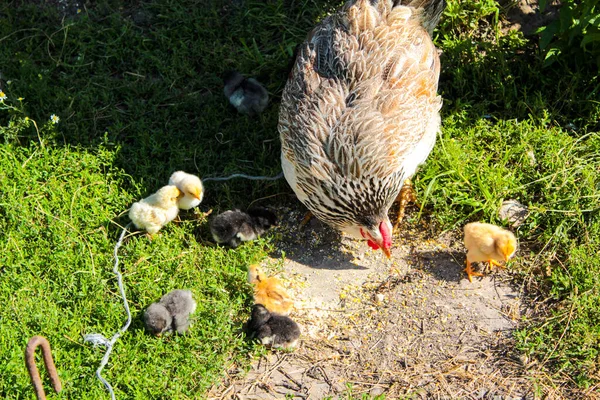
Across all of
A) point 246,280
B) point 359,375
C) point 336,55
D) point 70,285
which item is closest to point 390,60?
point 336,55

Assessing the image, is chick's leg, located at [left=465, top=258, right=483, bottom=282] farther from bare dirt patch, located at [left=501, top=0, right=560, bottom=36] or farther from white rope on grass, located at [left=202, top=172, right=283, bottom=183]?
bare dirt patch, located at [left=501, top=0, right=560, bottom=36]

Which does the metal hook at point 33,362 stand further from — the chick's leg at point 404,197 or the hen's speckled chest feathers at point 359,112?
the chick's leg at point 404,197

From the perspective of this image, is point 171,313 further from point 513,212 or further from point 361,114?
point 513,212

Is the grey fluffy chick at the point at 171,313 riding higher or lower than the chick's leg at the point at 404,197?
lower

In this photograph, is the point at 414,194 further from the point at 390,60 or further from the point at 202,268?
the point at 202,268

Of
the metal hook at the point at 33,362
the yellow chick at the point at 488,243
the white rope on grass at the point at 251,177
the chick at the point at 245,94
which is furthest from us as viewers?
the chick at the point at 245,94

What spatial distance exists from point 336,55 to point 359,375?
215cm

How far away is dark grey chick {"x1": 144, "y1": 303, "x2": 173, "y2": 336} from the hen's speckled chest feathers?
1.21 m

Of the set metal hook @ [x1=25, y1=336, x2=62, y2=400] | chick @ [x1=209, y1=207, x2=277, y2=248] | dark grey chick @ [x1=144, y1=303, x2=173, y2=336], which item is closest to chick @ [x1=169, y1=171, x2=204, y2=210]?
chick @ [x1=209, y1=207, x2=277, y2=248]

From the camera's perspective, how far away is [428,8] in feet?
15.7

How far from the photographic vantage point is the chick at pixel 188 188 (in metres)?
4.58

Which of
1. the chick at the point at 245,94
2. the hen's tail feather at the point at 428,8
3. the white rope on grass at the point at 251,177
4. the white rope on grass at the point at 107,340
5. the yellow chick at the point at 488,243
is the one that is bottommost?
the white rope on grass at the point at 107,340

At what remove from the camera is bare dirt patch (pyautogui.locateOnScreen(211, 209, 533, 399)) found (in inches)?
161

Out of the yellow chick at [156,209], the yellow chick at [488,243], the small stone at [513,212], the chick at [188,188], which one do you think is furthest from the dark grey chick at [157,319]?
the small stone at [513,212]
